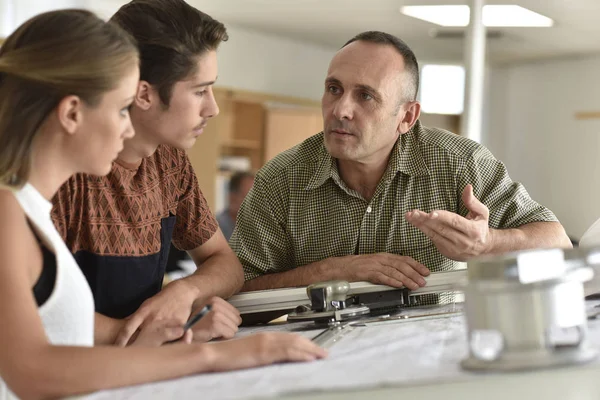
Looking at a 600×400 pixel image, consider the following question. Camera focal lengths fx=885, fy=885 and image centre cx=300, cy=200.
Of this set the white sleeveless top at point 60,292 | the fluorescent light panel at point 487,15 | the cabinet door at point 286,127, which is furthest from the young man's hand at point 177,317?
the cabinet door at point 286,127

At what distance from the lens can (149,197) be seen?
5.90 feet

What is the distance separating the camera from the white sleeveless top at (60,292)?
4.04ft

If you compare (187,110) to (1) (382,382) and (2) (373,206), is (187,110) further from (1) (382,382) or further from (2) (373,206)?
(1) (382,382)

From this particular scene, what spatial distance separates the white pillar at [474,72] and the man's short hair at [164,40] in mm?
4766

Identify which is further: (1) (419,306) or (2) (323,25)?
(2) (323,25)

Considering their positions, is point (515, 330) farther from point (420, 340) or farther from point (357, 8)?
point (357, 8)

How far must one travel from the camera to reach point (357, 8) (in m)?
7.19

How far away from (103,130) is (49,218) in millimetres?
151

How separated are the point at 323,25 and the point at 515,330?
7.17 metres

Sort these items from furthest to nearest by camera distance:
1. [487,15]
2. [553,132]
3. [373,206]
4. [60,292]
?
1. [553,132]
2. [487,15]
3. [373,206]
4. [60,292]

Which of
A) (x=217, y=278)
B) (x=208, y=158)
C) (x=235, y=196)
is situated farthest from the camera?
(x=208, y=158)

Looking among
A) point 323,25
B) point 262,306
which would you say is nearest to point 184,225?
point 262,306

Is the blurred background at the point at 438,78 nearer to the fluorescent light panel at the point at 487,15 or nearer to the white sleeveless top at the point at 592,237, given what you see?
the fluorescent light panel at the point at 487,15

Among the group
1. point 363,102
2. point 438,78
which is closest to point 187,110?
point 363,102
